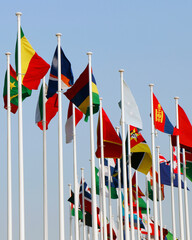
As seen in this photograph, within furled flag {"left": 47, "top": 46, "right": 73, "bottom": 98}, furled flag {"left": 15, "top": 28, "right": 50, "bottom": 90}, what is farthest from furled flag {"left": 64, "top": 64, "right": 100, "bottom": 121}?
furled flag {"left": 15, "top": 28, "right": 50, "bottom": 90}

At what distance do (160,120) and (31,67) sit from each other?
1048cm

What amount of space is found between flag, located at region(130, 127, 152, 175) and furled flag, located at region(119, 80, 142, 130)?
415 cm

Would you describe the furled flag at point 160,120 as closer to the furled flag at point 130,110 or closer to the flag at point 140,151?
the flag at point 140,151

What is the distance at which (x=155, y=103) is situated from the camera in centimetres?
4028

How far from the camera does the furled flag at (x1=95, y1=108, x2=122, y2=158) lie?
39.8 meters

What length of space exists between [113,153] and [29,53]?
33.8 ft

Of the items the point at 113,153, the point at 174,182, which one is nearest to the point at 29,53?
the point at 113,153

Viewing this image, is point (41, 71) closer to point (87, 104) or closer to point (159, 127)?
point (87, 104)

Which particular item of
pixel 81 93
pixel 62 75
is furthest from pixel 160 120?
pixel 62 75

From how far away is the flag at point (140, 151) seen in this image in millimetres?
41938

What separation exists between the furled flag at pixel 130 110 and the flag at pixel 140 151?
13.6 ft

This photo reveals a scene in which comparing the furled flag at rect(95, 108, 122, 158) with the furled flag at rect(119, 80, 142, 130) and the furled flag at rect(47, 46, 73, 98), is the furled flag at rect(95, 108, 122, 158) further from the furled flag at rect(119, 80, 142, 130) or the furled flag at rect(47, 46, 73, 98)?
the furled flag at rect(47, 46, 73, 98)

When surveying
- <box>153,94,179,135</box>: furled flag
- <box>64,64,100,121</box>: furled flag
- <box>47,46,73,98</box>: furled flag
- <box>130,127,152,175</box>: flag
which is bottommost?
<box>130,127,152,175</box>: flag

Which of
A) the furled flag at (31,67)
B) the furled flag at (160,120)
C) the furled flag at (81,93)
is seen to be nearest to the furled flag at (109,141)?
the furled flag at (160,120)
